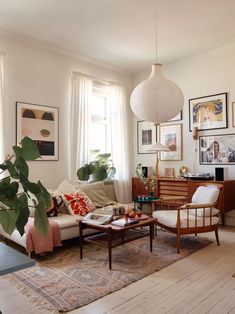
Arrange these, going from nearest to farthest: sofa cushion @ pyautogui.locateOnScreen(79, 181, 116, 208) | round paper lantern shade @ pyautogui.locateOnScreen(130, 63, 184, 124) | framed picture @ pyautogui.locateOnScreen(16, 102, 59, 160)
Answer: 1. round paper lantern shade @ pyautogui.locateOnScreen(130, 63, 184, 124)
2. framed picture @ pyautogui.locateOnScreen(16, 102, 59, 160)
3. sofa cushion @ pyautogui.locateOnScreen(79, 181, 116, 208)

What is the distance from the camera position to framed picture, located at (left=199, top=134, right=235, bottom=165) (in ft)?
15.7

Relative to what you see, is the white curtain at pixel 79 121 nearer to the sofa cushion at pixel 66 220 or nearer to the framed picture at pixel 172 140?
the sofa cushion at pixel 66 220

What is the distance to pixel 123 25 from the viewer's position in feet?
13.4

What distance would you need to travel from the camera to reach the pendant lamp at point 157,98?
2.94m

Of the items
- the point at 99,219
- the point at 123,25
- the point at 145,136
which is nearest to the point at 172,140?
the point at 145,136

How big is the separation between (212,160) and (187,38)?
2.15 metres

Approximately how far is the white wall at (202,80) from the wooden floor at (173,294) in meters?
2.27

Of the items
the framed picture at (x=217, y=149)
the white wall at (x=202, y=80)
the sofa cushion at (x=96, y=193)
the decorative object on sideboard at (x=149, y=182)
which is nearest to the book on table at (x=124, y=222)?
the sofa cushion at (x=96, y=193)

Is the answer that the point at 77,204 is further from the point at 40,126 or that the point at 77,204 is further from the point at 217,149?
the point at 217,149

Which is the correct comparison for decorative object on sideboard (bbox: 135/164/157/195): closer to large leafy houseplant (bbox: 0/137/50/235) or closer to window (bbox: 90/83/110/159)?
window (bbox: 90/83/110/159)

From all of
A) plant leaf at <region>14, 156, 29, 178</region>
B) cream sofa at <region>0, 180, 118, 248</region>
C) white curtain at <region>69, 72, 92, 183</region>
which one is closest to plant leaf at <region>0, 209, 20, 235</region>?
plant leaf at <region>14, 156, 29, 178</region>

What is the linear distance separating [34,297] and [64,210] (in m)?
1.85

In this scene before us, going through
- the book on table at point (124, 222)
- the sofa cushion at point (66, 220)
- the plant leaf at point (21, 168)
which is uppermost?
the plant leaf at point (21, 168)

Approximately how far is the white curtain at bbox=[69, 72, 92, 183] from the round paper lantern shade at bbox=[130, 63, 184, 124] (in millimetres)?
2225
